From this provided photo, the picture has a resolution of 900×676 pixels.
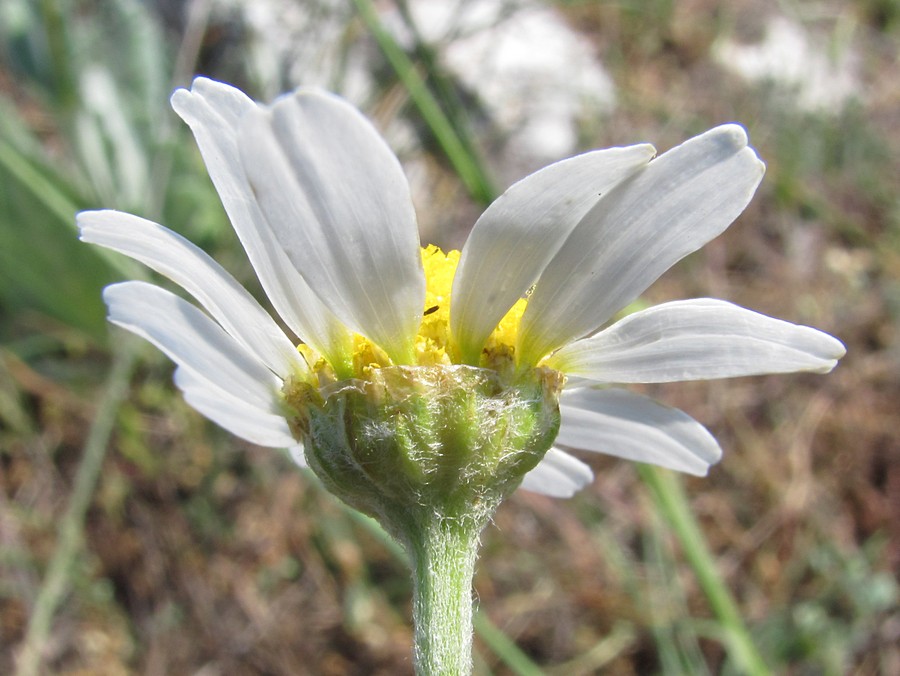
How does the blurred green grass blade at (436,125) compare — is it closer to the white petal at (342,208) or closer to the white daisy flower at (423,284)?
the white daisy flower at (423,284)

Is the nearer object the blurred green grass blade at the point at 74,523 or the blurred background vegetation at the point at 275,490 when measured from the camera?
the blurred green grass blade at the point at 74,523

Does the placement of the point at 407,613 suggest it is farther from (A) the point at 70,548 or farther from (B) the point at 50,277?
(B) the point at 50,277

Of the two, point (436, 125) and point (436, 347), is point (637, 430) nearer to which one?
point (436, 347)

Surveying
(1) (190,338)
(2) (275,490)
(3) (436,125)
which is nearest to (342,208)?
(1) (190,338)

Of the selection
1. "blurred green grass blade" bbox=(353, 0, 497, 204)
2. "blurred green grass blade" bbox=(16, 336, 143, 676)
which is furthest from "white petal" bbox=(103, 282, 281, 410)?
"blurred green grass blade" bbox=(16, 336, 143, 676)

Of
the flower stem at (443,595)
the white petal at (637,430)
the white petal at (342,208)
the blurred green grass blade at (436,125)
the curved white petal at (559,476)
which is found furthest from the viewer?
the blurred green grass blade at (436,125)

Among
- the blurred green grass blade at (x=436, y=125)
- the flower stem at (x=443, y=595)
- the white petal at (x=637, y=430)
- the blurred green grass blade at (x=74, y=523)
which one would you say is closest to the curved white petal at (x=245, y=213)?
the flower stem at (x=443, y=595)

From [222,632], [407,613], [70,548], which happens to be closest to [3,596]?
[70,548]

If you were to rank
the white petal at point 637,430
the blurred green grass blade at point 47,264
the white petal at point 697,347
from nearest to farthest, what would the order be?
1. the white petal at point 697,347
2. the white petal at point 637,430
3. the blurred green grass blade at point 47,264

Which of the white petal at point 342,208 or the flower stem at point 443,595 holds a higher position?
the white petal at point 342,208
